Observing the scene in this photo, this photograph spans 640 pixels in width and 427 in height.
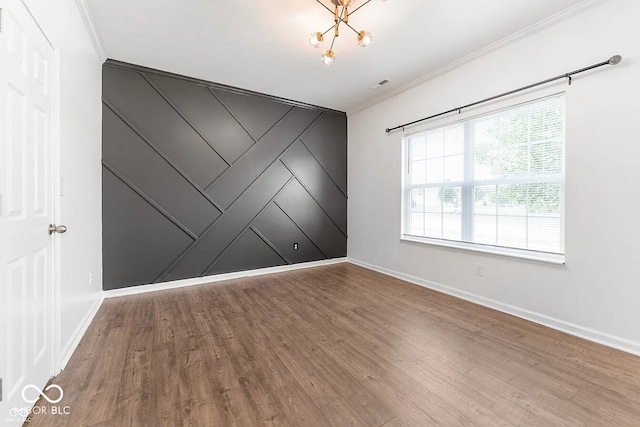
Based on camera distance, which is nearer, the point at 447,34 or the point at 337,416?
the point at 337,416

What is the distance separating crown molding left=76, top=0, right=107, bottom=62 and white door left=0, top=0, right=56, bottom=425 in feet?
2.77

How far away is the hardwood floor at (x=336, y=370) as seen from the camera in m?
1.38

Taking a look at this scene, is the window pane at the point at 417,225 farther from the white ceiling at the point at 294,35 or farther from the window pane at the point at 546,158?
the white ceiling at the point at 294,35

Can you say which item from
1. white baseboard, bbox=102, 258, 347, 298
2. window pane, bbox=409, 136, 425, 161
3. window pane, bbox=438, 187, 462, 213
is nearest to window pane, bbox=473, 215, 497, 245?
window pane, bbox=438, 187, 462, 213

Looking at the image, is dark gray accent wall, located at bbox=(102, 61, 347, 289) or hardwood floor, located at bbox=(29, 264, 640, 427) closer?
hardwood floor, located at bbox=(29, 264, 640, 427)

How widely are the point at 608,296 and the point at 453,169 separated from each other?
5.83 ft

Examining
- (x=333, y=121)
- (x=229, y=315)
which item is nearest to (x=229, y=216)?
(x=229, y=315)

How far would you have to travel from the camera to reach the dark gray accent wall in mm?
3143

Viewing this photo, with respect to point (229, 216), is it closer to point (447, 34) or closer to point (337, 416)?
point (337, 416)

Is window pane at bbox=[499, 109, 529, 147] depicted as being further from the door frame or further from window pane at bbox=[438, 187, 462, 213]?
the door frame

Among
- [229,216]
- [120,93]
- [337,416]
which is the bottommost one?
[337,416]

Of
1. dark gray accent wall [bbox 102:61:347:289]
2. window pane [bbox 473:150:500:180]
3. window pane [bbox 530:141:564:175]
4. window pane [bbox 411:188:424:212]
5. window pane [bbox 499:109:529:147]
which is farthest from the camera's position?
window pane [bbox 411:188:424:212]

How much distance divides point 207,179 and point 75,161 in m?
1.57

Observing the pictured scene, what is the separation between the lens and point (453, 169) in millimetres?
3264
